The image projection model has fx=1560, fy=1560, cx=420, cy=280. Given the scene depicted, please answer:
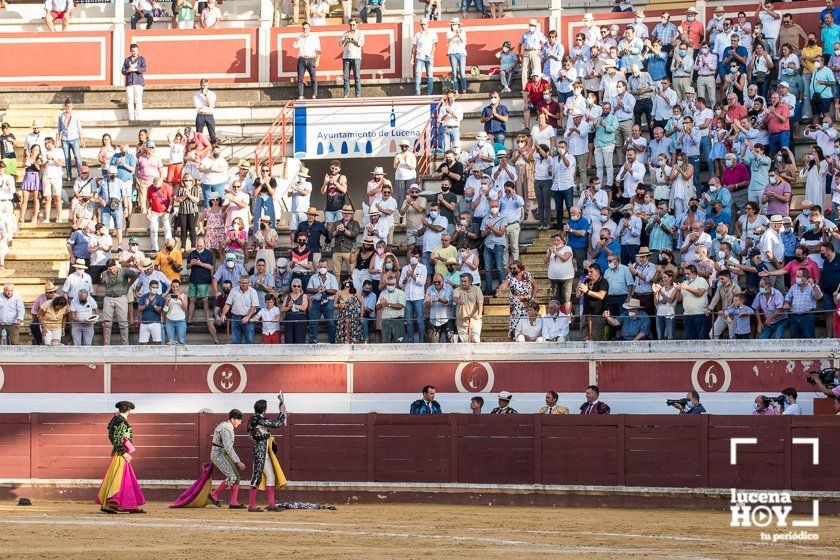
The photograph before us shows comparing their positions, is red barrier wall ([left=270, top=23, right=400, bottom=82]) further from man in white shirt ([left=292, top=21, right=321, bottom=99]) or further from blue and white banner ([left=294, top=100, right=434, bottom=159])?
blue and white banner ([left=294, top=100, right=434, bottom=159])

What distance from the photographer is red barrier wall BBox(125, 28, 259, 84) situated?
32156 millimetres

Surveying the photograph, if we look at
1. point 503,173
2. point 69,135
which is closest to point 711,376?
point 503,173

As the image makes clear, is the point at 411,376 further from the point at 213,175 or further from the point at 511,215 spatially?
the point at 213,175

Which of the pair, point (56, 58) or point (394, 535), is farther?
point (56, 58)

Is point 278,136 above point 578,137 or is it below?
above

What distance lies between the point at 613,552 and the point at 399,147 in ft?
48.7

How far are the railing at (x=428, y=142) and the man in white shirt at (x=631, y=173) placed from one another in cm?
441

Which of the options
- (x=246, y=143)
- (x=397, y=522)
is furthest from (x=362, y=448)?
(x=246, y=143)

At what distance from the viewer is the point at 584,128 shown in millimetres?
25797

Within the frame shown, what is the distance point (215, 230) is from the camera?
25.4m

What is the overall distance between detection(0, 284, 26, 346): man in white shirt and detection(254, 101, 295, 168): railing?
6.57 metres

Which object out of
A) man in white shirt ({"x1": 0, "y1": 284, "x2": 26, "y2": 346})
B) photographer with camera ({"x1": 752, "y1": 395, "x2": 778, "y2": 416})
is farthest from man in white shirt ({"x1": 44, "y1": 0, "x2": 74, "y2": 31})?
photographer with camera ({"x1": 752, "y1": 395, "x2": 778, "y2": 416})

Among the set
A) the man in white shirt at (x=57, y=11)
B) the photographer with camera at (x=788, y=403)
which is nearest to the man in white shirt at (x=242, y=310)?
the photographer with camera at (x=788, y=403)

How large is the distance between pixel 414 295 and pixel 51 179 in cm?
822
